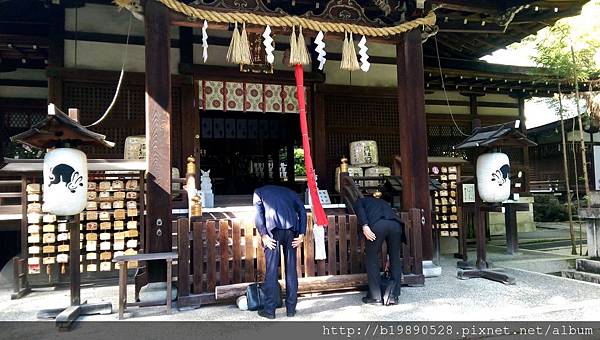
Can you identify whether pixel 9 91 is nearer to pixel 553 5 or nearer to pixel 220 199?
pixel 220 199

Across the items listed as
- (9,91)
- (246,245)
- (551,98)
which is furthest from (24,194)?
(551,98)

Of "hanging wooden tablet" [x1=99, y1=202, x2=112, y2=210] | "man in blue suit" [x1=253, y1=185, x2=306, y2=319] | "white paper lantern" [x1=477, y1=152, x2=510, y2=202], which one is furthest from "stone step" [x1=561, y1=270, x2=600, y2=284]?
"hanging wooden tablet" [x1=99, y1=202, x2=112, y2=210]

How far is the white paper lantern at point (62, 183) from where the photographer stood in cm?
456

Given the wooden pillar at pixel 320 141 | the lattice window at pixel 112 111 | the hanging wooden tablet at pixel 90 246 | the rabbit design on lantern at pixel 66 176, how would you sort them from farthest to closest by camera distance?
1. the wooden pillar at pixel 320 141
2. the lattice window at pixel 112 111
3. the hanging wooden tablet at pixel 90 246
4. the rabbit design on lantern at pixel 66 176

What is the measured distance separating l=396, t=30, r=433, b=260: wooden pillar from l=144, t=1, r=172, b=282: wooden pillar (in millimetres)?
3583

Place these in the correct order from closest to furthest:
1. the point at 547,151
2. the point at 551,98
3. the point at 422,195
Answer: the point at 422,195, the point at 551,98, the point at 547,151

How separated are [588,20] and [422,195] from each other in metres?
5.73

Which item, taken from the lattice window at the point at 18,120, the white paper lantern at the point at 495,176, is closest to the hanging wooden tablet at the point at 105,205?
the lattice window at the point at 18,120

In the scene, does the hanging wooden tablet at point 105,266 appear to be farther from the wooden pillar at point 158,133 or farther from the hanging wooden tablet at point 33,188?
the wooden pillar at point 158,133

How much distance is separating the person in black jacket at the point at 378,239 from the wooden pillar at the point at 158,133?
2.50 meters

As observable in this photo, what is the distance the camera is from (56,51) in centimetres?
762

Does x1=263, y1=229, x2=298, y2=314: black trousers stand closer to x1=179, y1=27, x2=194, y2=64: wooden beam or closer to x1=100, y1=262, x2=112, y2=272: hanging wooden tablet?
x1=100, y1=262, x2=112, y2=272: hanging wooden tablet

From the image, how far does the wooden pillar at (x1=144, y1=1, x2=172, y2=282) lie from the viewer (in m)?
5.11

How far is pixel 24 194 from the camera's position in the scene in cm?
584
